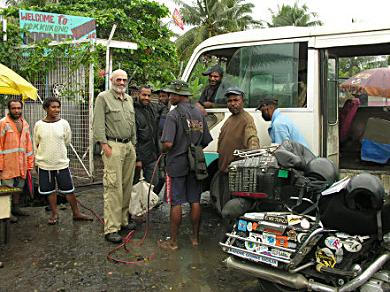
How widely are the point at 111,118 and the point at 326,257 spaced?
2.86 metres

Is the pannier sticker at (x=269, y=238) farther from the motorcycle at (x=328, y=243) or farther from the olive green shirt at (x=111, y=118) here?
the olive green shirt at (x=111, y=118)

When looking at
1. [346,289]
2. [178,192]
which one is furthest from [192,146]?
[346,289]

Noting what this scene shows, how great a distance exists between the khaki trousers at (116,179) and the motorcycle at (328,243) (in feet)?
6.65

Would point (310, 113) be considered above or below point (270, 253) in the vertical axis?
above

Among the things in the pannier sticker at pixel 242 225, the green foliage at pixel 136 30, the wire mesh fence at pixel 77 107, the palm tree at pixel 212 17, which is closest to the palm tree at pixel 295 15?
the palm tree at pixel 212 17

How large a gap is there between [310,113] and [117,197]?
2436 mm

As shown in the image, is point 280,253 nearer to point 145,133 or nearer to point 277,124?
point 277,124

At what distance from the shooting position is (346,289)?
8.67ft

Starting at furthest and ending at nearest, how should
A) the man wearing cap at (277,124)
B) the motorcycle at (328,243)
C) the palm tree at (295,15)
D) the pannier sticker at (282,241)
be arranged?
the palm tree at (295,15) < the man wearing cap at (277,124) < the pannier sticker at (282,241) < the motorcycle at (328,243)

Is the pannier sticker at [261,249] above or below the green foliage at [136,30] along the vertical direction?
below

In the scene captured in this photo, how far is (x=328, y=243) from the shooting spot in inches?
110

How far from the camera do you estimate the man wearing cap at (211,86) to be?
202 inches

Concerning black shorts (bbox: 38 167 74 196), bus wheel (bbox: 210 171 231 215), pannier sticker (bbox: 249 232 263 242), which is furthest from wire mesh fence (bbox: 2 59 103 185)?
pannier sticker (bbox: 249 232 263 242)

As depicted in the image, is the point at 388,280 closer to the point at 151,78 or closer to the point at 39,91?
the point at 39,91
